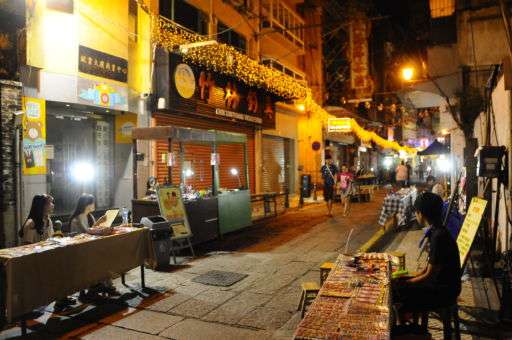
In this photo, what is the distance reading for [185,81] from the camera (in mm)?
14336

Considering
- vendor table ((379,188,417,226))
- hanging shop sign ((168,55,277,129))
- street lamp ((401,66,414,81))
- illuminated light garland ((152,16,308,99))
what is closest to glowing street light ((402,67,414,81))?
street lamp ((401,66,414,81))

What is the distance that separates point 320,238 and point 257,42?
41.2ft

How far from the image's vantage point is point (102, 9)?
458 inches

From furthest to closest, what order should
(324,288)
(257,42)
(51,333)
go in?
(257,42) < (51,333) < (324,288)

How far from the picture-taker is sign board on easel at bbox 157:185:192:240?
9.41 m

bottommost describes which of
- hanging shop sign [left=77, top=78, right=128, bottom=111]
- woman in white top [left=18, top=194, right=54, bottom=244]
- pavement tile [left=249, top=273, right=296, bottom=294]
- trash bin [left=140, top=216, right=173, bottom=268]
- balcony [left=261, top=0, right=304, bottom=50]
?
pavement tile [left=249, top=273, right=296, bottom=294]

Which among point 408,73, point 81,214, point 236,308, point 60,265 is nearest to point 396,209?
point 408,73

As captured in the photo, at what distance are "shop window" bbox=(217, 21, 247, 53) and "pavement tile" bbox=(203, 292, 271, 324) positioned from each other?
1394 centimetres

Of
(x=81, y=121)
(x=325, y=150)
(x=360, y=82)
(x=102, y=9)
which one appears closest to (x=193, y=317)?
(x=81, y=121)

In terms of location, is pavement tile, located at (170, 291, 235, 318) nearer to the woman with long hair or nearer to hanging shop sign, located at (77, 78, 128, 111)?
the woman with long hair

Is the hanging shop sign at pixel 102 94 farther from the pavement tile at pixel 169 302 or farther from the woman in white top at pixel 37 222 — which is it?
the pavement tile at pixel 169 302

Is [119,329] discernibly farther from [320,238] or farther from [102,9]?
[102,9]

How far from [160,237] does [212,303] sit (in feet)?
7.93

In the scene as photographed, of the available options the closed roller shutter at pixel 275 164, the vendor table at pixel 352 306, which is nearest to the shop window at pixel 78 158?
the vendor table at pixel 352 306
